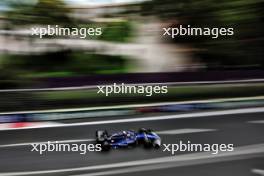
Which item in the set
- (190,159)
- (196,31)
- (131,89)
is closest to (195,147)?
(190,159)

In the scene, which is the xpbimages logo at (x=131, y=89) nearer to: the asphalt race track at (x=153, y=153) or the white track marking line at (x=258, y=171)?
the asphalt race track at (x=153, y=153)

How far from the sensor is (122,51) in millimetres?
3338

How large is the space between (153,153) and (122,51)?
788mm

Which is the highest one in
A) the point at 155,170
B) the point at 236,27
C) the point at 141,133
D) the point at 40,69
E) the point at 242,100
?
the point at 236,27

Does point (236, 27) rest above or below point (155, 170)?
above

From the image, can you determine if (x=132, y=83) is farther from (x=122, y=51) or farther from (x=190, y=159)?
(x=190, y=159)

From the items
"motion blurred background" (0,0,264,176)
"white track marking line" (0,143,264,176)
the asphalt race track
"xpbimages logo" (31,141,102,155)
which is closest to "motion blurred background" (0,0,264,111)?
"motion blurred background" (0,0,264,176)

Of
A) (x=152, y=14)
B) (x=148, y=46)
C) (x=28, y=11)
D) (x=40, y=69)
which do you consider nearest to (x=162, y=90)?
(x=148, y=46)

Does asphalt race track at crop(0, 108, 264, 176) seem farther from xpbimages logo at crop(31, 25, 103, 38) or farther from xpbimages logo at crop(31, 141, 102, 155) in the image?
xpbimages logo at crop(31, 25, 103, 38)

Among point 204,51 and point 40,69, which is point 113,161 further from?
point 204,51

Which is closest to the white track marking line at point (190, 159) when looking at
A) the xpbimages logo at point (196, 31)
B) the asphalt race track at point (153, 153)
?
the asphalt race track at point (153, 153)

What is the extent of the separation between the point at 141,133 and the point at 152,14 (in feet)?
2.88

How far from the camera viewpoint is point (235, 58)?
3.45 meters

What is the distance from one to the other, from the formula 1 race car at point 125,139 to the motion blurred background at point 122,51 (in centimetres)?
24
